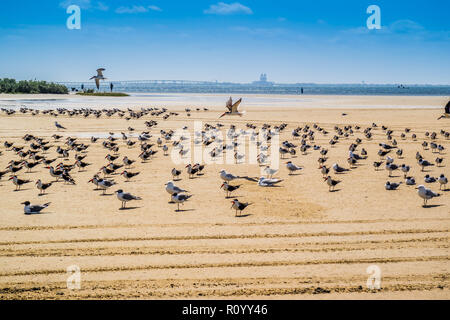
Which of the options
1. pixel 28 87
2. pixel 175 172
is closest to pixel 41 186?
pixel 175 172

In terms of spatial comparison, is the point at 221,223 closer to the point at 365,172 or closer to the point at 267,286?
the point at 267,286

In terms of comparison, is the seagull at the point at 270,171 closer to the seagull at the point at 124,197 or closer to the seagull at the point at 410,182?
the seagull at the point at 410,182

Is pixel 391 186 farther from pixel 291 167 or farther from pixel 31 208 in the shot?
pixel 31 208

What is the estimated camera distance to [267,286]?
27.7 feet

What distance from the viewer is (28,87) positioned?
313 feet

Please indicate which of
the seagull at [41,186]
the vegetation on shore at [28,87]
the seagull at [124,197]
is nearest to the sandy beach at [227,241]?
the seagull at [41,186]

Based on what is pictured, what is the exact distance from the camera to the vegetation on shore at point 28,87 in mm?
93062

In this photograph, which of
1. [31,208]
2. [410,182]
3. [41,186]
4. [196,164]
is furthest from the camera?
[196,164]

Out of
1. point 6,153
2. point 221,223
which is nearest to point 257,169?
point 221,223

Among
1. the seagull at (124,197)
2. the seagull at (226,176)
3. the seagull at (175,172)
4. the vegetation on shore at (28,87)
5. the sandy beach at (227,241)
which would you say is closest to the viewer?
the sandy beach at (227,241)

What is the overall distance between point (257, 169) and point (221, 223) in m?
8.21

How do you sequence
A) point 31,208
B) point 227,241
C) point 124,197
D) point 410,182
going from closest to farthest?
1. point 227,241
2. point 31,208
3. point 124,197
4. point 410,182

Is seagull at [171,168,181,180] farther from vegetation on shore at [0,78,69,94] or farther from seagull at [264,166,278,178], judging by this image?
vegetation on shore at [0,78,69,94]
